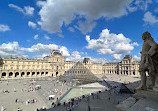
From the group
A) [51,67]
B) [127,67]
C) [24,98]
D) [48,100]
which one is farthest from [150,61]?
[127,67]

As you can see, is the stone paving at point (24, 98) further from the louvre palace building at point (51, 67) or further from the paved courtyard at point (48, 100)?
the louvre palace building at point (51, 67)

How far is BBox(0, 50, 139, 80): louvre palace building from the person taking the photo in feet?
143

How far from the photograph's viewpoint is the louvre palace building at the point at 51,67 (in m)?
43.7

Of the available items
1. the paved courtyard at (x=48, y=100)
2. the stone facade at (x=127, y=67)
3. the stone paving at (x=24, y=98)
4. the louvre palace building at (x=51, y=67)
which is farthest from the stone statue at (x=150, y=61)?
the stone facade at (x=127, y=67)

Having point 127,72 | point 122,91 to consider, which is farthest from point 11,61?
point 127,72

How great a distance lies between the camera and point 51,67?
60.0m

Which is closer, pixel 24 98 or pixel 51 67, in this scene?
pixel 24 98

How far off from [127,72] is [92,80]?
51.3 meters

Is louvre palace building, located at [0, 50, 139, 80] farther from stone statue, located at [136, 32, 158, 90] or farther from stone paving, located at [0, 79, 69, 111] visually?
stone statue, located at [136, 32, 158, 90]

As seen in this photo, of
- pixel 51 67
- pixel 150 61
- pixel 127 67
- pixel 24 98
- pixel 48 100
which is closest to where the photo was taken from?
pixel 150 61

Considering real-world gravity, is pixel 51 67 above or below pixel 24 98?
above

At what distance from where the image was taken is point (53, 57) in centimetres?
6116

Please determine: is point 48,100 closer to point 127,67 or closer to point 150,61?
point 150,61

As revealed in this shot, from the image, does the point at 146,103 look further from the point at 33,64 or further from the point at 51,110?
the point at 33,64
